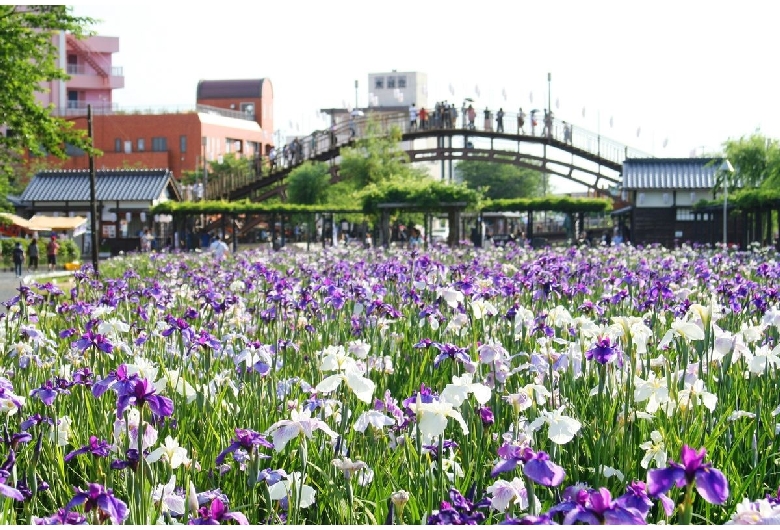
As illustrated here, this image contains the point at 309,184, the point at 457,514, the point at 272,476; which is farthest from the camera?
the point at 309,184

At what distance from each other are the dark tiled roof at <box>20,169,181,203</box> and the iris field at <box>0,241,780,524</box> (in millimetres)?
41452

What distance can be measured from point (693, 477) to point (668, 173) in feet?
135

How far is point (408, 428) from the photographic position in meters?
4.12

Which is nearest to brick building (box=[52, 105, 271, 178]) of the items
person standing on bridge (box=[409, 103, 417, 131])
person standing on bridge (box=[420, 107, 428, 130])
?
person standing on bridge (box=[409, 103, 417, 131])

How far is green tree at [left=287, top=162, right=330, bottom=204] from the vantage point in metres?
53.6

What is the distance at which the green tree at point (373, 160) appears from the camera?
5206 centimetres

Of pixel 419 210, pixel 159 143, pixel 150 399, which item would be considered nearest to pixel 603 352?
pixel 150 399

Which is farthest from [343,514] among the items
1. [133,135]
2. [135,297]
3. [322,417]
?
[133,135]

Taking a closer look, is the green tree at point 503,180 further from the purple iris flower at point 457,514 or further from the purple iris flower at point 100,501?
the purple iris flower at point 100,501

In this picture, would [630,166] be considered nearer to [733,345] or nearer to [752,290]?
[752,290]

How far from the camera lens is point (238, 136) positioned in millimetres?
74562

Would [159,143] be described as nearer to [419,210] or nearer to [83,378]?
[419,210]

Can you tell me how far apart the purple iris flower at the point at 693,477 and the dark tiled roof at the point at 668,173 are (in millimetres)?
39462

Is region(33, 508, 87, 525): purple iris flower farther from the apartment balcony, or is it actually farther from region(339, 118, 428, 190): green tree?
the apartment balcony
